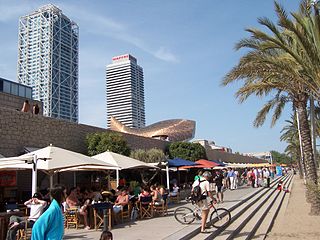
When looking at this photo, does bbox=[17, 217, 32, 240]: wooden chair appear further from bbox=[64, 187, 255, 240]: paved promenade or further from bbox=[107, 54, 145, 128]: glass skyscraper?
bbox=[107, 54, 145, 128]: glass skyscraper

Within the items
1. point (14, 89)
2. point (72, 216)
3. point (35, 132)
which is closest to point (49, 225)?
point (72, 216)

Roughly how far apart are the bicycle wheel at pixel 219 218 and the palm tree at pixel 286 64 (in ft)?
13.9

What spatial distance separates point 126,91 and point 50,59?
3144cm

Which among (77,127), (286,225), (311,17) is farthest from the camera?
(77,127)

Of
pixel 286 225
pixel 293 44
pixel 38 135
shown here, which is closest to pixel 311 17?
pixel 293 44

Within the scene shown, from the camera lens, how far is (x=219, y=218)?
996cm

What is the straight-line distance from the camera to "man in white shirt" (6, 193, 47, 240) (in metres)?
7.11

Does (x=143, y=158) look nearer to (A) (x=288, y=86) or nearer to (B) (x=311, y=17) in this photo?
(A) (x=288, y=86)

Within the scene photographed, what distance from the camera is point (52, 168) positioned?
9.02 m

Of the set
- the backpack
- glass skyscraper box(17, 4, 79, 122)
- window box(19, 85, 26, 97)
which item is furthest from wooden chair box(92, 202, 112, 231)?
glass skyscraper box(17, 4, 79, 122)

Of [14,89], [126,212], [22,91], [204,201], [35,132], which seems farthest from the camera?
[22,91]

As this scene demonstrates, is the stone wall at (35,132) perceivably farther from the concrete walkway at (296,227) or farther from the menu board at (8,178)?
the concrete walkway at (296,227)

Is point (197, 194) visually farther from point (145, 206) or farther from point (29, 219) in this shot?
point (29, 219)

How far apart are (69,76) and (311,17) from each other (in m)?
130
